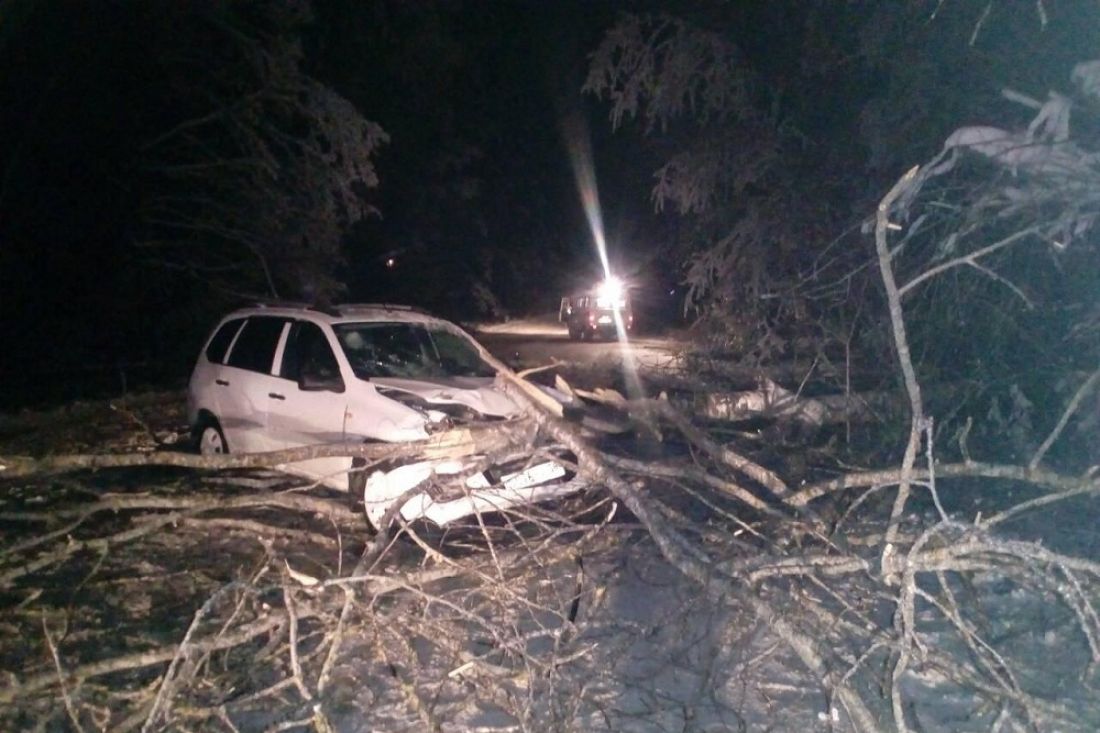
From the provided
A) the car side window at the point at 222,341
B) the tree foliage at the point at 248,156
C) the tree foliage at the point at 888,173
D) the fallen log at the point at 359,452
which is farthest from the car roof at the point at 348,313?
the tree foliage at the point at 248,156

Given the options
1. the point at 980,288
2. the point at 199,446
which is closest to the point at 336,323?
the point at 199,446

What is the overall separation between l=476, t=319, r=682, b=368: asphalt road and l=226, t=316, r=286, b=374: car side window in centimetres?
1049

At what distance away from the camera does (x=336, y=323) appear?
26.3 feet

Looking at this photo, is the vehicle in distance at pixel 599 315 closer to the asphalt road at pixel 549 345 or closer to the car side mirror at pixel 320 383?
the asphalt road at pixel 549 345

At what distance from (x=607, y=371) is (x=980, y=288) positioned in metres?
5.31

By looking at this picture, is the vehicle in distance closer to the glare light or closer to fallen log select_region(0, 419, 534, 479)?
the glare light

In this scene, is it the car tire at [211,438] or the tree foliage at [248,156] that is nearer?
the car tire at [211,438]

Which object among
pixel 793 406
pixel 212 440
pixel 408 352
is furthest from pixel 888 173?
pixel 212 440

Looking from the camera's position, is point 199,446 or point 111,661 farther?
point 199,446

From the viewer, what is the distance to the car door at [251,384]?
27.6ft

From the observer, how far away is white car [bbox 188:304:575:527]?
22.5ft

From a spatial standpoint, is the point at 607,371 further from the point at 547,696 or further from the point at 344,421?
the point at 547,696

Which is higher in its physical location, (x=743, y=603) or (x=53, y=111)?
(x=53, y=111)

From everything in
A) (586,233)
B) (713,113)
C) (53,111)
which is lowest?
(586,233)
